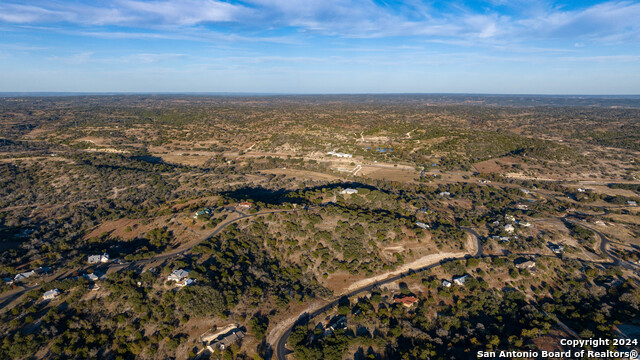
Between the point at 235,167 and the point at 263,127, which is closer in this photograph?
the point at 235,167

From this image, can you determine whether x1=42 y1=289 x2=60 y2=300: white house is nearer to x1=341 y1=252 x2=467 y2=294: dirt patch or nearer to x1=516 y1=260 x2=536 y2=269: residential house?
x1=341 y1=252 x2=467 y2=294: dirt patch

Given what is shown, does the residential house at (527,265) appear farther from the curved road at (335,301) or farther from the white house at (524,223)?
the white house at (524,223)

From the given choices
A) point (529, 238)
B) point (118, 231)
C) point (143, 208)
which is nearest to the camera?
point (118, 231)

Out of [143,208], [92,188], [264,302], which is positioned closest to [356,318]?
[264,302]

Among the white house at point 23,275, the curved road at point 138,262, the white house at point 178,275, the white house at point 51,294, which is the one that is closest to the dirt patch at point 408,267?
the white house at point 178,275

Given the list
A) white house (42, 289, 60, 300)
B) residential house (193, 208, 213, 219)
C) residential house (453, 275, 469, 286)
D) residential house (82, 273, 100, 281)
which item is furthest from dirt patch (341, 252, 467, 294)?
white house (42, 289, 60, 300)

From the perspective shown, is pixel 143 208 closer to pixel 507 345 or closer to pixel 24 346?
pixel 24 346

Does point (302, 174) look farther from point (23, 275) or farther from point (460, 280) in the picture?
point (23, 275)
